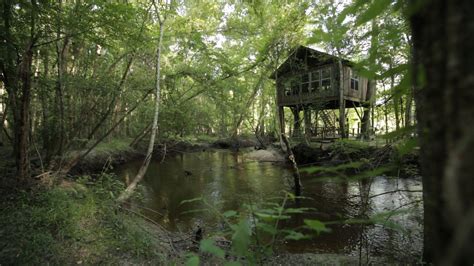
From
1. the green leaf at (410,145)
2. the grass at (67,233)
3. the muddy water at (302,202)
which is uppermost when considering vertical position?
the green leaf at (410,145)

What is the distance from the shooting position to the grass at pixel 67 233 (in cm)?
338

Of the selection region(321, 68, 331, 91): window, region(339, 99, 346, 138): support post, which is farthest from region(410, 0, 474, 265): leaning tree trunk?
region(321, 68, 331, 91): window

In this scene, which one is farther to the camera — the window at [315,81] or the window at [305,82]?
the window at [305,82]

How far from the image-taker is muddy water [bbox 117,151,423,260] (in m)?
5.12

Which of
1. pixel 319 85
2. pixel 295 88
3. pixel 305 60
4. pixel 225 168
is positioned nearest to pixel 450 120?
pixel 225 168

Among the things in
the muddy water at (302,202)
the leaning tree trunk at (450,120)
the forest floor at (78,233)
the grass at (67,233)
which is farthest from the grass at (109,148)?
the leaning tree trunk at (450,120)

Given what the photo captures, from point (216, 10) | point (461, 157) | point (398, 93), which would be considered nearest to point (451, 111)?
point (461, 157)

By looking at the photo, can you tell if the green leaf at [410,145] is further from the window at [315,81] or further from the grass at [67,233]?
the window at [315,81]

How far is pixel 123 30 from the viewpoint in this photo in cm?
531

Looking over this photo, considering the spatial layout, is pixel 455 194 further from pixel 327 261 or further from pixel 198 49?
pixel 198 49

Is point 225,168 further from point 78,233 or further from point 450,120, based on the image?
point 450,120

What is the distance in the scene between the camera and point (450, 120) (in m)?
0.53

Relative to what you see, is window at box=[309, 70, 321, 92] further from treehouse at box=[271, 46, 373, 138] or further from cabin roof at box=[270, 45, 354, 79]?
cabin roof at box=[270, 45, 354, 79]

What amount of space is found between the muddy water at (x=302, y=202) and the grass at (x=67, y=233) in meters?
1.13
